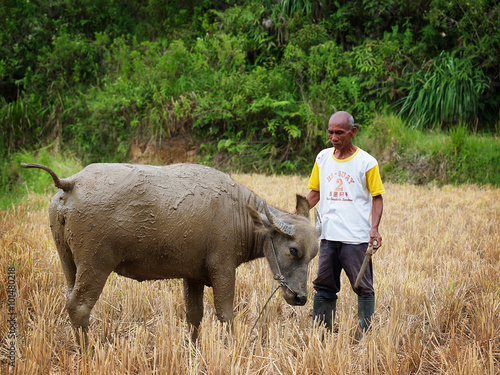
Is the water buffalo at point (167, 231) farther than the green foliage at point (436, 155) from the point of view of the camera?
No

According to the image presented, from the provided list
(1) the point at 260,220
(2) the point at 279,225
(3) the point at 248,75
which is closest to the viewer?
(2) the point at 279,225

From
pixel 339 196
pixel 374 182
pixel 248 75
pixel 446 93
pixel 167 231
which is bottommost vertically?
pixel 167 231

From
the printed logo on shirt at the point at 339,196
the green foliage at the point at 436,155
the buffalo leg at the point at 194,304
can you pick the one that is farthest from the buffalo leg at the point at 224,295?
the green foliage at the point at 436,155

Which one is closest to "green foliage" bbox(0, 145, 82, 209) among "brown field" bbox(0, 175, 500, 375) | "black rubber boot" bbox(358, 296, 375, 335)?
"brown field" bbox(0, 175, 500, 375)

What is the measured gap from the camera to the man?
3.78 m

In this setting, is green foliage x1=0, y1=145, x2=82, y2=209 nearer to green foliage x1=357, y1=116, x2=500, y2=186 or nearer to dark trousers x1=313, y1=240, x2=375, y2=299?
green foliage x1=357, y1=116, x2=500, y2=186

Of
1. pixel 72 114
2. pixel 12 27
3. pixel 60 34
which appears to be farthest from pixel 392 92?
pixel 12 27

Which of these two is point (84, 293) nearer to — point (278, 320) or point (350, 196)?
point (278, 320)

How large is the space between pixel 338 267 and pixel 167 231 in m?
1.57

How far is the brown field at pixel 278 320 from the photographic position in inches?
115

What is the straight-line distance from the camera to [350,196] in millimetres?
3830

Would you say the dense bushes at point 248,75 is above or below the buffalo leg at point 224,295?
above

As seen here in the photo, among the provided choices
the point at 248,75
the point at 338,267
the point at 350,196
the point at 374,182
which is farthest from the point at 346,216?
the point at 248,75

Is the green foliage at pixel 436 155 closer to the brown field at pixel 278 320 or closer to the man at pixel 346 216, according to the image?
the brown field at pixel 278 320
